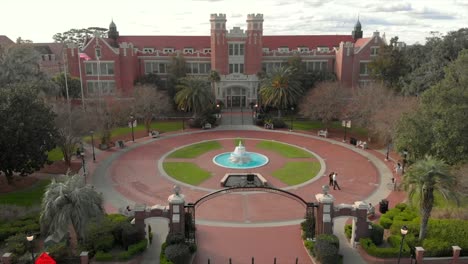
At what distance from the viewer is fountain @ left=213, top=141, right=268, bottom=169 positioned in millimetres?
34750

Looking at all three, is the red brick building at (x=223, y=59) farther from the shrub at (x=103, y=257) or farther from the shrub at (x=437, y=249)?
the shrub at (x=437, y=249)

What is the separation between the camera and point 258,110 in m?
57.8

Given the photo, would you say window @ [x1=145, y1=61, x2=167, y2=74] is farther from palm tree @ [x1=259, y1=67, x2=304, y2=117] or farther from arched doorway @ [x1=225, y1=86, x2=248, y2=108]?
palm tree @ [x1=259, y1=67, x2=304, y2=117]

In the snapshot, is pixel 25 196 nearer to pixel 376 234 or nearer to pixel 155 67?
pixel 376 234

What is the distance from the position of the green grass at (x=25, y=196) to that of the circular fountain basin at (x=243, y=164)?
50.6ft

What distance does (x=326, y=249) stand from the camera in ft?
61.2

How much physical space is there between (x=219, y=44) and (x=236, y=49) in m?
2.92

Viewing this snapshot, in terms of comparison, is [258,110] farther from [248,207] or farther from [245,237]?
[245,237]

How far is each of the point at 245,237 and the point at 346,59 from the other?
149 feet

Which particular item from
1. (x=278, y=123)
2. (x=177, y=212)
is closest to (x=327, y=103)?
(x=278, y=123)

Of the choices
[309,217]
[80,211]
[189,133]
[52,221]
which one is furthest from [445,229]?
[189,133]

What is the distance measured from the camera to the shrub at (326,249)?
18500 mm

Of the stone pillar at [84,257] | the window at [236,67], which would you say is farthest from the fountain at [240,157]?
the window at [236,67]

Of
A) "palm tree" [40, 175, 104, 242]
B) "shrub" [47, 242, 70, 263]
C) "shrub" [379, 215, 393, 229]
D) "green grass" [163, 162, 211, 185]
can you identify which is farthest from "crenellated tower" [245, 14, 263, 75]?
"shrub" [47, 242, 70, 263]
